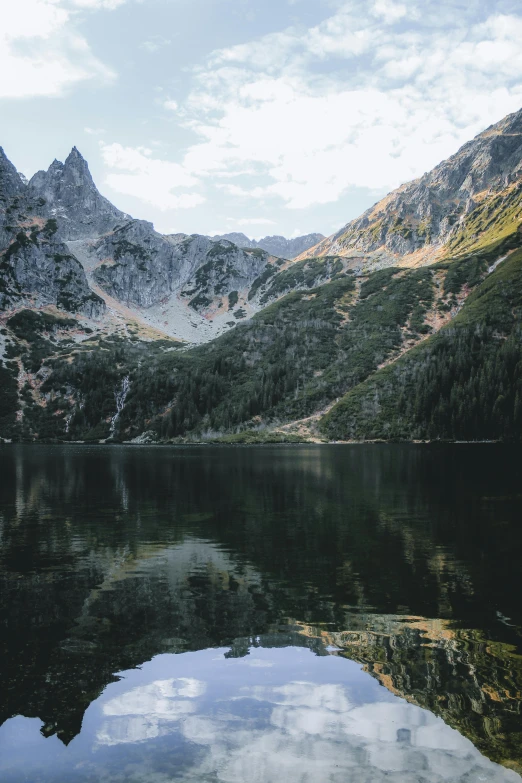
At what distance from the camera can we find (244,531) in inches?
1384

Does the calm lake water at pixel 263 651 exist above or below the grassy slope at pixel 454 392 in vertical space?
below

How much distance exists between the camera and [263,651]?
52.7ft

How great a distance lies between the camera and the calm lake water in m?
10.6

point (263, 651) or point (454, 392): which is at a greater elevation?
point (454, 392)

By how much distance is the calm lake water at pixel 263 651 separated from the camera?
10641mm

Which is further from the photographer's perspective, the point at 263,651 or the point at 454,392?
the point at 454,392

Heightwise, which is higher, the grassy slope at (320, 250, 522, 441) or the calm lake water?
the grassy slope at (320, 250, 522, 441)

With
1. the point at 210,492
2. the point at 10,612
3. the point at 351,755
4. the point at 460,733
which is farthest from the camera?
the point at 210,492

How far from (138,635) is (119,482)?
5078 centimetres

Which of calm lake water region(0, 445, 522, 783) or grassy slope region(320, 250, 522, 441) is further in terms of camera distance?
grassy slope region(320, 250, 522, 441)

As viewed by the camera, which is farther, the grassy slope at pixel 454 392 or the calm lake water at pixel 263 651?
the grassy slope at pixel 454 392

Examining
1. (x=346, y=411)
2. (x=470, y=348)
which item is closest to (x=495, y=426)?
(x=470, y=348)

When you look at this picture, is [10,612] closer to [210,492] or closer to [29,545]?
[29,545]

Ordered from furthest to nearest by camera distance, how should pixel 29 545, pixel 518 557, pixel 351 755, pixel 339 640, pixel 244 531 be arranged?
pixel 244 531 < pixel 29 545 < pixel 518 557 < pixel 339 640 < pixel 351 755
